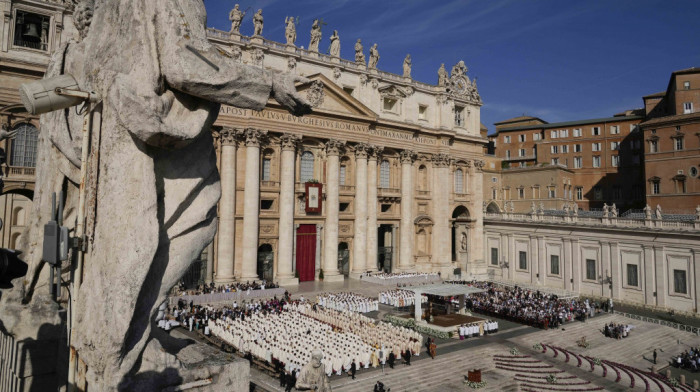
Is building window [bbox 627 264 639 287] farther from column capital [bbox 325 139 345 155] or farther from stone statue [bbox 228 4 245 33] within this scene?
stone statue [bbox 228 4 245 33]

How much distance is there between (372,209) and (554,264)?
17.4m

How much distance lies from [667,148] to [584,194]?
15988 mm

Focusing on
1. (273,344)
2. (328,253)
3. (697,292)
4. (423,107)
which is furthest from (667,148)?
(273,344)

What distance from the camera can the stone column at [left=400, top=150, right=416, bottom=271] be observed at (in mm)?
44000

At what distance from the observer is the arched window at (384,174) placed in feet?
145

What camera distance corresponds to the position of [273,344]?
63.7 feet

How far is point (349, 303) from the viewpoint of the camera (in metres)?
29.3

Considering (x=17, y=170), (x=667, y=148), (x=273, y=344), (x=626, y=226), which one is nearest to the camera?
(x=273, y=344)

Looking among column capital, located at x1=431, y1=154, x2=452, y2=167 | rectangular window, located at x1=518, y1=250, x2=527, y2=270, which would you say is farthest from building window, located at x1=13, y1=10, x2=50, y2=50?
rectangular window, located at x1=518, y1=250, x2=527, y2=270

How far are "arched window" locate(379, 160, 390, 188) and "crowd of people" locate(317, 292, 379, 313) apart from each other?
15.7 m

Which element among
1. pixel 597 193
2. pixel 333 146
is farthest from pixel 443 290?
pixel 597 193

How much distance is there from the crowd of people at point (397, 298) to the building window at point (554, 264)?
625 inches

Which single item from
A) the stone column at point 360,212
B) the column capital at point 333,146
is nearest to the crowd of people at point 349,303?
the stone column at point 360,212

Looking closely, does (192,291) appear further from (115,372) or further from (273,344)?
(115,372)
